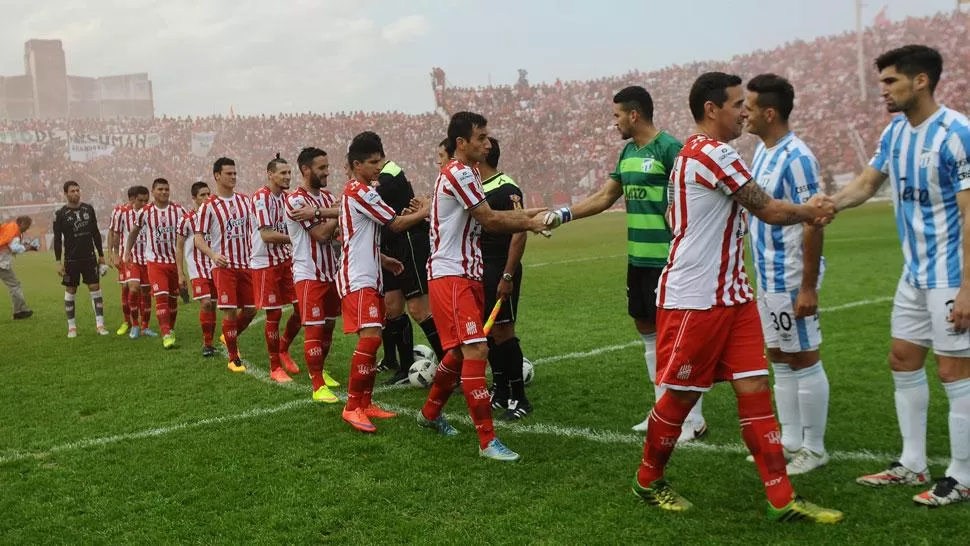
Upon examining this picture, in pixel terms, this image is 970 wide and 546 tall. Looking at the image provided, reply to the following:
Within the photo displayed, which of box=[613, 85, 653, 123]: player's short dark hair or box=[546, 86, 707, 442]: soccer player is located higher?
box=[613, 85, 653, 123]: player's short dark hair

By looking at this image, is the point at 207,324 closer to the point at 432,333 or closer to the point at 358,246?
the point at 432,333

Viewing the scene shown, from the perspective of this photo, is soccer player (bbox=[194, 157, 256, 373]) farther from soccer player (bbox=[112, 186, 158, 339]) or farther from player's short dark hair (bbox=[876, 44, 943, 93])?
player's short dark hair (bbox=[876, 44, 943, 93])

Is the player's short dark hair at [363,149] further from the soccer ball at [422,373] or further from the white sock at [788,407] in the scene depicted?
the white sock at [788,407]

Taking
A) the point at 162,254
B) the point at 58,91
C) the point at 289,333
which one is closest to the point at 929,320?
the point at 289,333

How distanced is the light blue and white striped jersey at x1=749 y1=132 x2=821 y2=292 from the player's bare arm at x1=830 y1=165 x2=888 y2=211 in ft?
0.53

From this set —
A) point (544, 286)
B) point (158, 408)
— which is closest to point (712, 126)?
point (158, 408)

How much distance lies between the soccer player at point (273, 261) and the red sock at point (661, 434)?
14.9ft

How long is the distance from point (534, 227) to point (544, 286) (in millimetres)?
9869

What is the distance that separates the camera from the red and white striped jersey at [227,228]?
855cm

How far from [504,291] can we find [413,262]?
1673mm

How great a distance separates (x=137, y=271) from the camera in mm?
11367

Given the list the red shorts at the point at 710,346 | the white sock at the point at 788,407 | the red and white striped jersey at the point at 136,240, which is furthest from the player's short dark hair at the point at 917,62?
the red and white striped jersey at the point at 136,240

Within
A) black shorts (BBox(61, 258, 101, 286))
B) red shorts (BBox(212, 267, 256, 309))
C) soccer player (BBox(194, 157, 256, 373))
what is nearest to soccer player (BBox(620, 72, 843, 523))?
soccer player (BBox(194, 157, 256, 373))

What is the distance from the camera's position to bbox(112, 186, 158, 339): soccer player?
445 inches
